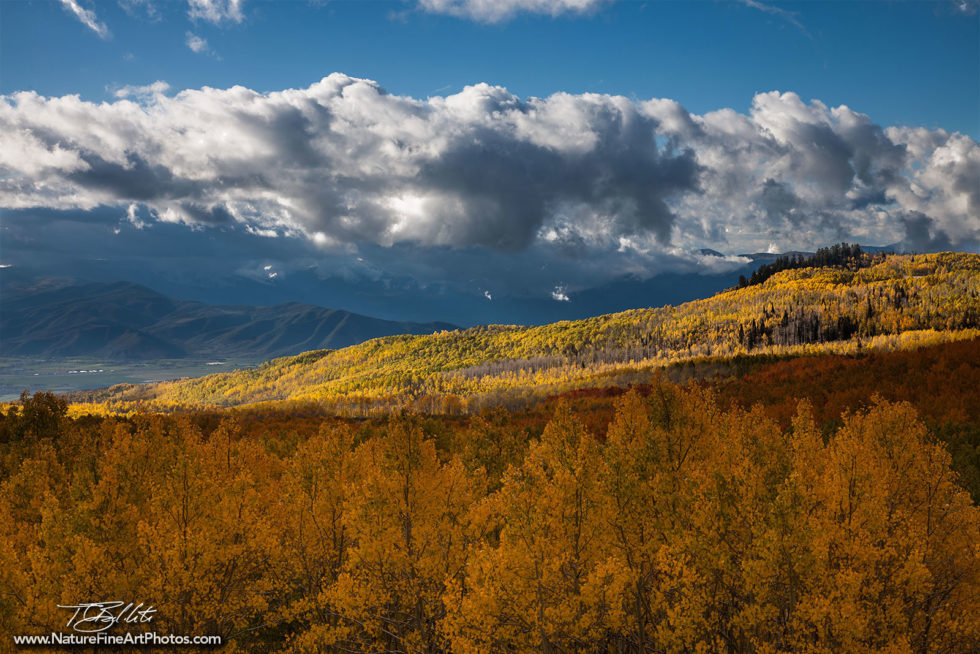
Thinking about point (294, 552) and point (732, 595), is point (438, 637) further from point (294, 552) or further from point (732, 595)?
point (732, 595)

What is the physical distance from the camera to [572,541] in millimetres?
15336

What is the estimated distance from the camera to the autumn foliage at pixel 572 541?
13.9 meters

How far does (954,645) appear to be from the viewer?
1714cm

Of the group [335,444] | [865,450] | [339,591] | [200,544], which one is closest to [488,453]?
[335,444]
